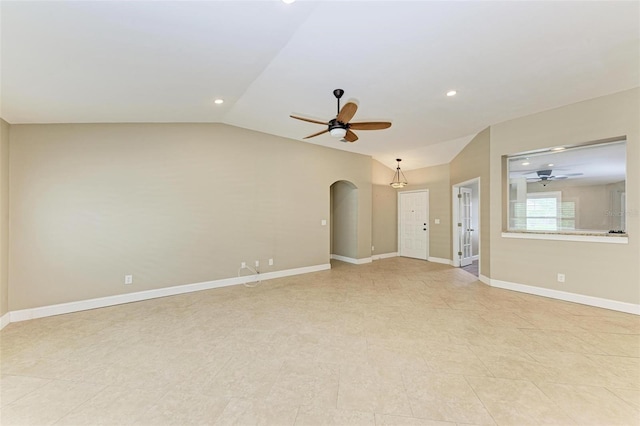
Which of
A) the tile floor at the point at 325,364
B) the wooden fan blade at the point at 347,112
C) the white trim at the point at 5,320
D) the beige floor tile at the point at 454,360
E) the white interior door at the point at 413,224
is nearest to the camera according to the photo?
the tile floor at the point at 325,364

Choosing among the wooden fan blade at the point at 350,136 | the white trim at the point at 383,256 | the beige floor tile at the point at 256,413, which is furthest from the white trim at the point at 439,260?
the beige floor tile at the point at 256,413

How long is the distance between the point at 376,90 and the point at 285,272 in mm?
3857

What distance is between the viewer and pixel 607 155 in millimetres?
3863

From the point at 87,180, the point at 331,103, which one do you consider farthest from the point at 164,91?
the point at 331,103

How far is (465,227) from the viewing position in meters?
6.80

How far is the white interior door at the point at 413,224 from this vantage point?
24.4 feet

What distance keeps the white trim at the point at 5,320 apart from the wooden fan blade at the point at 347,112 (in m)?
4.75

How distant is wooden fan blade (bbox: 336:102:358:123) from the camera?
2840 millimetres

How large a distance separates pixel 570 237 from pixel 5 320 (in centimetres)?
785

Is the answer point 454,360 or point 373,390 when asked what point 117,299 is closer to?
point 373,390

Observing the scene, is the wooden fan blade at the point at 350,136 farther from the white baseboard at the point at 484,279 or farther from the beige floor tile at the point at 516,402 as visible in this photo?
the white baseboard at the point at 484,279

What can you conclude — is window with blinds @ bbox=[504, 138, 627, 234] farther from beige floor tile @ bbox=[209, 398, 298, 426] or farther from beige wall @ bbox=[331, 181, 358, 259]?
beige floor tile @ bbox=[209, 398, 298, 426]

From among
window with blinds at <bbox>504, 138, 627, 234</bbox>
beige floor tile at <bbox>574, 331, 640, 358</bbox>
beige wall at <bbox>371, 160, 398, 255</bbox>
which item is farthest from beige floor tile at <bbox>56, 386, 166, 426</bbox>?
beige wall at <bbox>371, 160, 398, 255</bbox>

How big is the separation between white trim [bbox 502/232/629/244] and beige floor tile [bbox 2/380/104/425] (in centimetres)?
580
